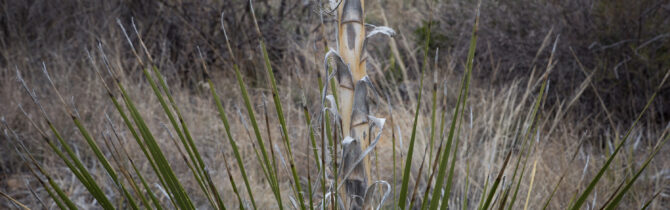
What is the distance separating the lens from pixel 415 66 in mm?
3008

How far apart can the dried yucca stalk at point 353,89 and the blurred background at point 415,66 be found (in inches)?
77.3

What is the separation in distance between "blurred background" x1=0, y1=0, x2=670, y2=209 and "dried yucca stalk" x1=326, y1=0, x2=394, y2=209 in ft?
6.44

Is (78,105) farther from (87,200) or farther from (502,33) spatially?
(502,33)

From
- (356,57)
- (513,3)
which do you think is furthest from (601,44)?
(356,57)

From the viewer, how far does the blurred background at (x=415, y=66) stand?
315 centimetres

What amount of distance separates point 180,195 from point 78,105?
9.51 feet

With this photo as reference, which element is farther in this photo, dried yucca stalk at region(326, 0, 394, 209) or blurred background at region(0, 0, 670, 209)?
blurred background at region(0, 0, 670, 209)

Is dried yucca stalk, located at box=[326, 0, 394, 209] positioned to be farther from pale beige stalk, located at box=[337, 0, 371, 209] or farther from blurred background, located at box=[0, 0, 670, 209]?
blurred background, located at box=[0, 0, 670, 209]

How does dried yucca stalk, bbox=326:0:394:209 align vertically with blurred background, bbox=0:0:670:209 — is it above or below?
above

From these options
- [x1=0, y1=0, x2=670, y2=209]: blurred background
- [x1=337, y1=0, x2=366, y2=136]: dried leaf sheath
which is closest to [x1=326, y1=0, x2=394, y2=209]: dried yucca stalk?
[x1=337, y1=0, x2=366, y2=136]: dried leaf sheath

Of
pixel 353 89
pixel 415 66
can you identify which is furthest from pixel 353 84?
pixel 415 66

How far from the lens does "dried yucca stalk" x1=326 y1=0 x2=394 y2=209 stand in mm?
787

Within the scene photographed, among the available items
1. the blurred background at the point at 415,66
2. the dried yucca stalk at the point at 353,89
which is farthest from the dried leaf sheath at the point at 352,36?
the blurred background at the point at 415,66

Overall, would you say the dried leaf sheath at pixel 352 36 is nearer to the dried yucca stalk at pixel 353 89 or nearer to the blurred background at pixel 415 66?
the dried yucca stalk at pixel 353 89
